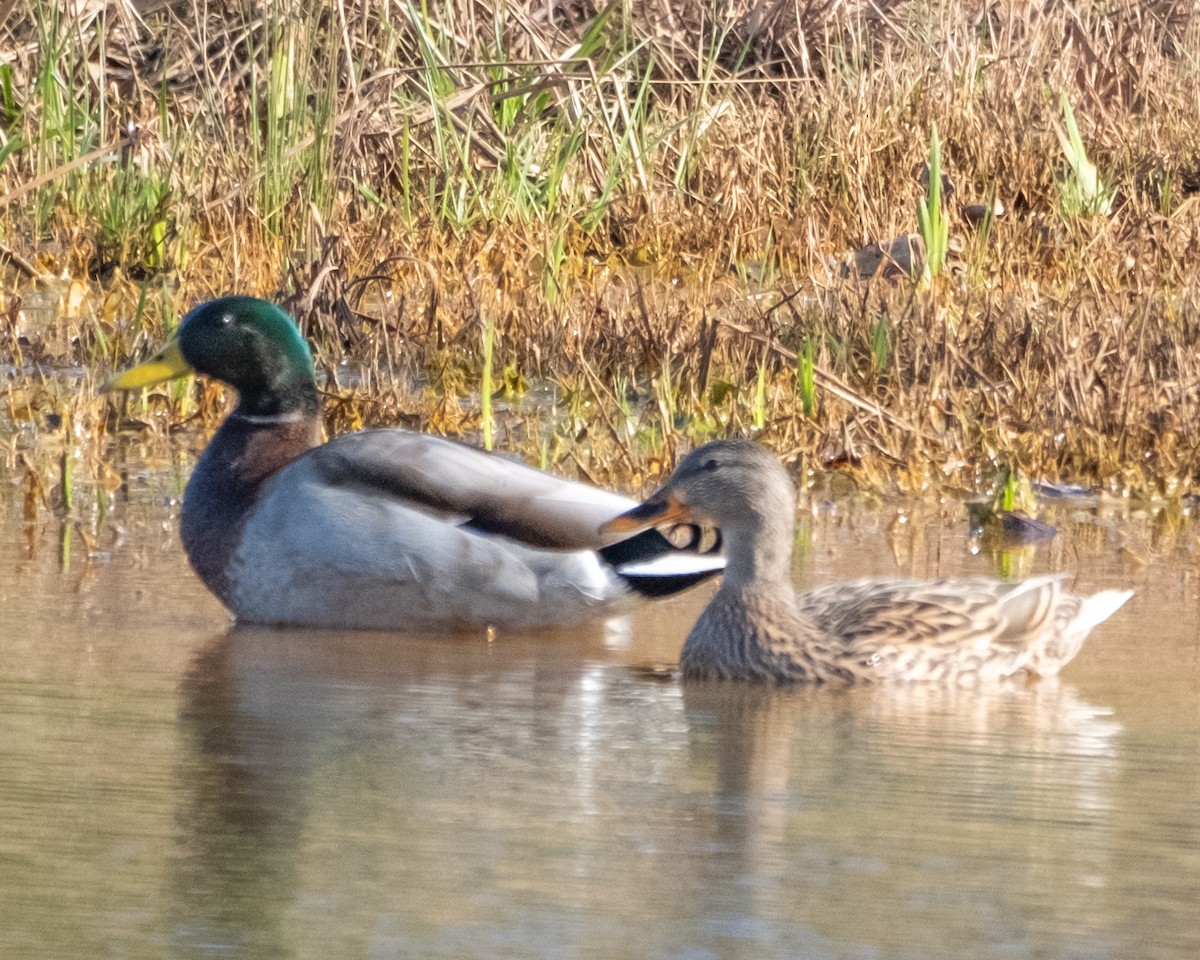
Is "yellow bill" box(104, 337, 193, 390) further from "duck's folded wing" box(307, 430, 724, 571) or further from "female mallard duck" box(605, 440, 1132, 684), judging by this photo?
"female mallard duck" box(605, 440, 1132, 684)

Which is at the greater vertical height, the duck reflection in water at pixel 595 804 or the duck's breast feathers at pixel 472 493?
the duck's breast feathers at pixel 472 493

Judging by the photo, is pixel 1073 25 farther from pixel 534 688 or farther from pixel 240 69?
pixel 534 688

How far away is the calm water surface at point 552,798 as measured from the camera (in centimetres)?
257

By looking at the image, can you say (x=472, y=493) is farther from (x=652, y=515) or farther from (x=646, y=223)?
(x=646, y=223)

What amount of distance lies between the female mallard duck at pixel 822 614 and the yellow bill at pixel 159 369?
A: 1.27 m

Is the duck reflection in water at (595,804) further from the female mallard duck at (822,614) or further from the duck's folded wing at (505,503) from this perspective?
the duck's folded wing at (505,503)

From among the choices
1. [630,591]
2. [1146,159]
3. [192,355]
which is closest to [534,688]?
[630,591]

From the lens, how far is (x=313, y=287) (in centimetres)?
719

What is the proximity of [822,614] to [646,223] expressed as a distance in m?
4.98

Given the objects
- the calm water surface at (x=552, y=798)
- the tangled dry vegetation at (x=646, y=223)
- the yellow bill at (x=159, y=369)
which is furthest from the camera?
the tangled dry vegetation at (x=646, y=223)

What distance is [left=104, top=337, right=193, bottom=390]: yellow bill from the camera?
5.22 meters

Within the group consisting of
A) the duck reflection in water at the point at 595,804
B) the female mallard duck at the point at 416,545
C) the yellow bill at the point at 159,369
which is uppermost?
the yellow bill at the point at 159,369

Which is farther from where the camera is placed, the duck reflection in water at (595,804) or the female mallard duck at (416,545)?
the female mallard duck at (416,545)

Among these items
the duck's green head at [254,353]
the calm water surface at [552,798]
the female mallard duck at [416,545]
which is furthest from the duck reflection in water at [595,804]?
the duck's green head at [254,353]
